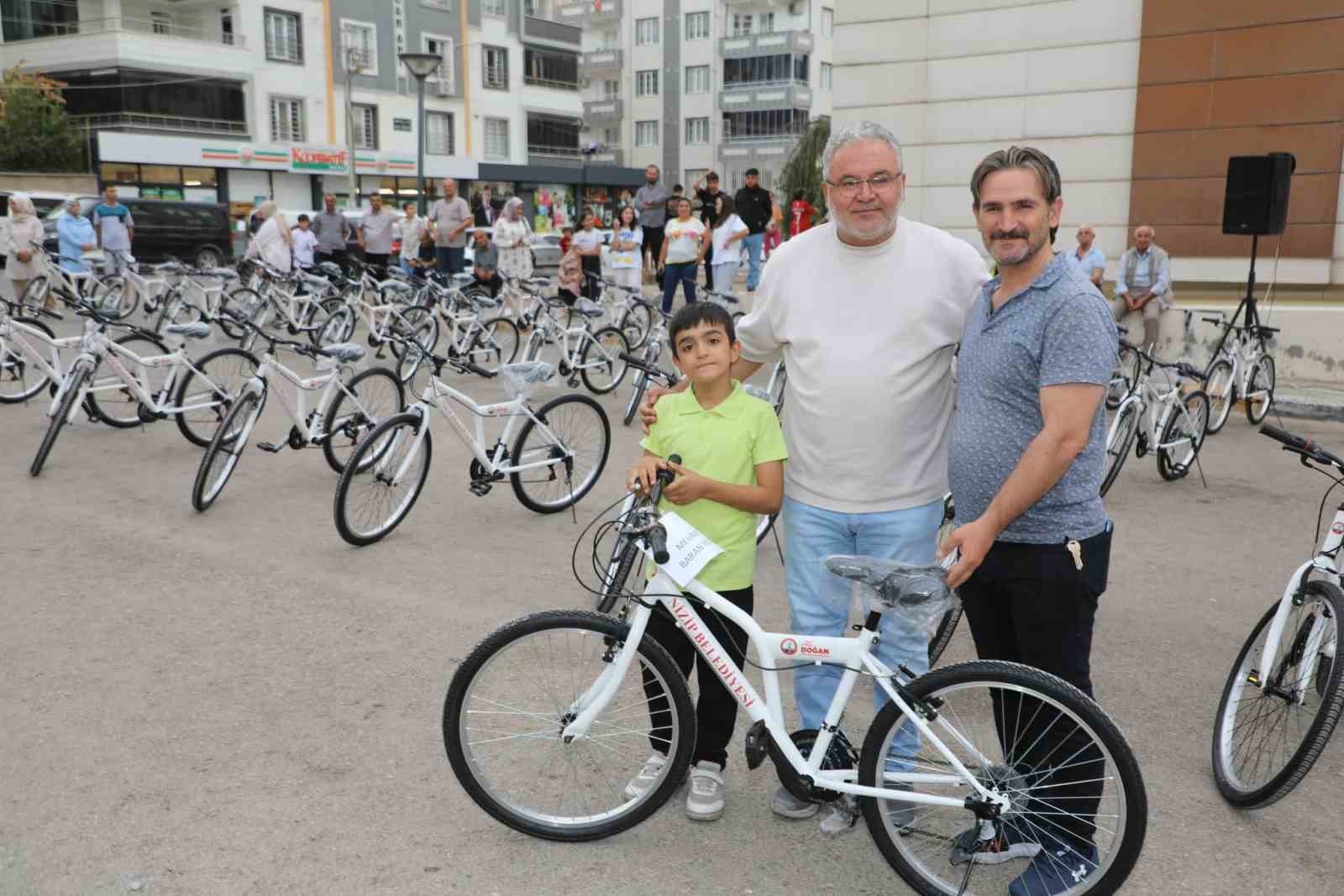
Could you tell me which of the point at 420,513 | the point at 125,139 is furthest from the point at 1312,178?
the point at 125,139

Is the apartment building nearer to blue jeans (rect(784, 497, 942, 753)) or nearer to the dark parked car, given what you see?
the dark parked car

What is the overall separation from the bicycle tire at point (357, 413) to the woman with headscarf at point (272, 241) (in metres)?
9.53

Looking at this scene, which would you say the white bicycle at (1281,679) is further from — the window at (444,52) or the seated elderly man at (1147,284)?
the window at (444,52)

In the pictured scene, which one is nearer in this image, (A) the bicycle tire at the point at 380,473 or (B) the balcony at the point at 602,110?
(A) the bicycle tire at the point at 380,473

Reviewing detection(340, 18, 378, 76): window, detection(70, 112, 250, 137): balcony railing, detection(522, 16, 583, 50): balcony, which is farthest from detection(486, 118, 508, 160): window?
detection(70, 112, 250, 137): balcony railing

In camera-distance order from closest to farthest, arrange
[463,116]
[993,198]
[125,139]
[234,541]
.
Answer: [993,198] < [234,541] < [125,139] < [463,116]

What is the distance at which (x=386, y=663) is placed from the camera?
4723 mm

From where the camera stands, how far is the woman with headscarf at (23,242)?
15297mm

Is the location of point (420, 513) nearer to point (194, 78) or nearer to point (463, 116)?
point (194, 78)

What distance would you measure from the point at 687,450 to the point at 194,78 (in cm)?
4293

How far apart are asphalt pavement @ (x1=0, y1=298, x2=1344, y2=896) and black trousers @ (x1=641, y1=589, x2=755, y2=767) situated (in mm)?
218

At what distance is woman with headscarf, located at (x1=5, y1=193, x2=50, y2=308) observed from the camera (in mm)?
15297

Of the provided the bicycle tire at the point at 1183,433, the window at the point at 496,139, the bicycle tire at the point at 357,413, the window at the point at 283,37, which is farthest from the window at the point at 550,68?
the bicycle tire at the point at 1183,433

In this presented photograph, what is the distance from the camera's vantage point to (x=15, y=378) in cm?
Result: 1047
